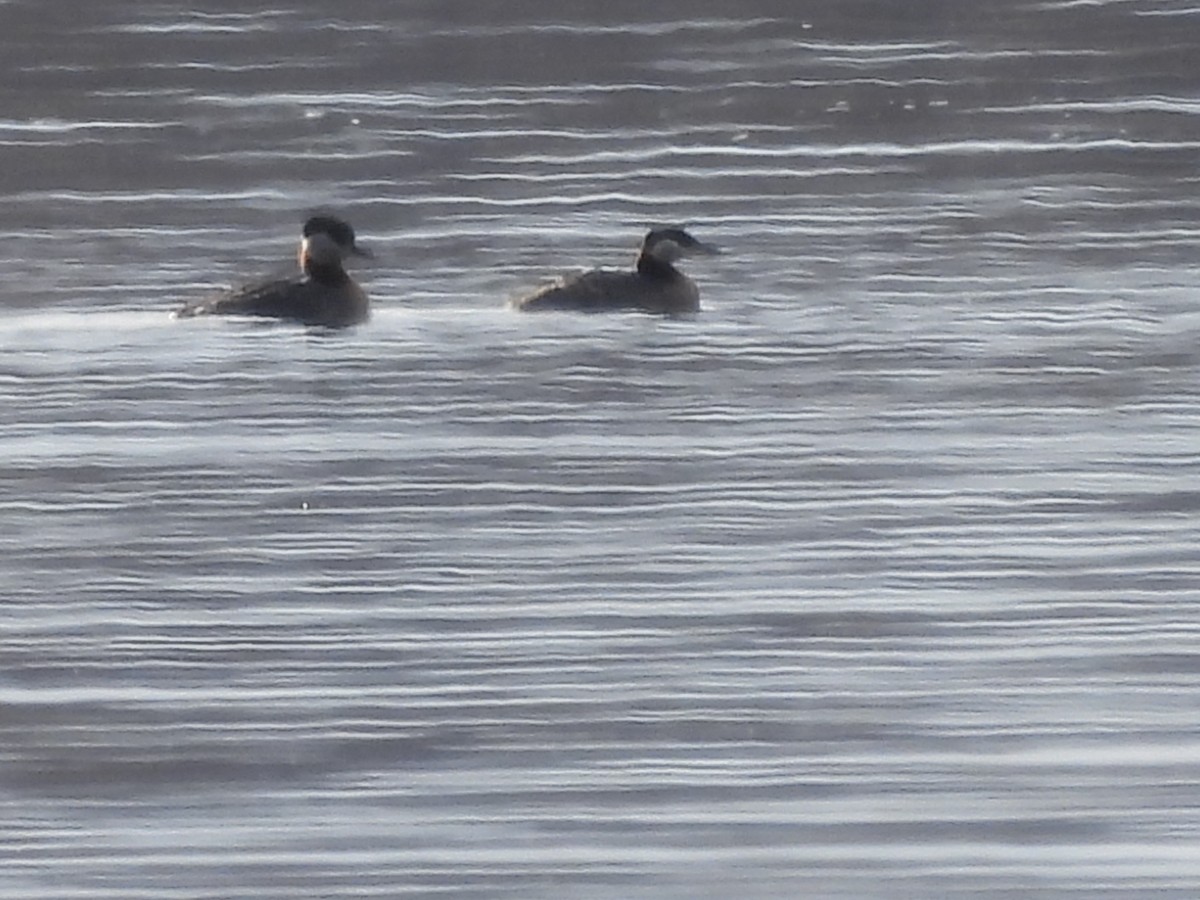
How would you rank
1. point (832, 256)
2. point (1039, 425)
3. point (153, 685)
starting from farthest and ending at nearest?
1. point (832, 256)
2. point (1039, 425)
3. point (153, 685)

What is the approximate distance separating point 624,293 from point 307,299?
0.98 metres

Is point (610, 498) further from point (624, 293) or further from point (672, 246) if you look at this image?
point (672, 246)

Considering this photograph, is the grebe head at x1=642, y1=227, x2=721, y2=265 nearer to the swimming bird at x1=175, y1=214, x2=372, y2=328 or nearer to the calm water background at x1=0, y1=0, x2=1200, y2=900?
the calm water background at x1=0, y1=0, x2=1200, y2=900

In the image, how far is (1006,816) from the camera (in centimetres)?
613

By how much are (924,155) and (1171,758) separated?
8496mm

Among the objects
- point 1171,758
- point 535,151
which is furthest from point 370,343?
point 1171,758

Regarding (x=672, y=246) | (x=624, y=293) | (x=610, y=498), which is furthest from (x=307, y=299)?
(x=610, y=498)

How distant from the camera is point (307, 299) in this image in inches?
462

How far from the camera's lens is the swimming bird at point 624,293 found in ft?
38.2

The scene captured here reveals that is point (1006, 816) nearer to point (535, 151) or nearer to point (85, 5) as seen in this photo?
point (535, 151)

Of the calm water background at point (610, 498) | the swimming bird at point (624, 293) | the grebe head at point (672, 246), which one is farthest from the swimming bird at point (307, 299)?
the grebe head at point (672, 246)

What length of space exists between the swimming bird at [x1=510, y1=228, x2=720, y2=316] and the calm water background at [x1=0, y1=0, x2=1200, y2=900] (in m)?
0.09

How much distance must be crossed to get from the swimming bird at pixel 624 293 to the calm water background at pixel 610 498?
87 mm

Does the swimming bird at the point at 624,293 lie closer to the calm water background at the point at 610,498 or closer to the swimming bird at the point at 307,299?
the calm water background at the point at 610,498
